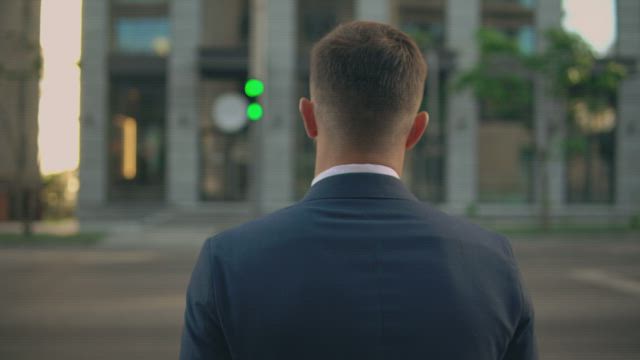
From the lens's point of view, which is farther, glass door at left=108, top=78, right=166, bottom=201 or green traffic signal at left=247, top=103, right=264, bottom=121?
glass door at left=108, top=78, right=166, bottom=201

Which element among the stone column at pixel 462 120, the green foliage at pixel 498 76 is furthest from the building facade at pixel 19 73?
the stone column at pixel 462 120

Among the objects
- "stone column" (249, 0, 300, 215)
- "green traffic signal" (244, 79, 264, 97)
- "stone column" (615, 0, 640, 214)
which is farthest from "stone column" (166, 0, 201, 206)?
"stone column" (615, 0, 640, 214)

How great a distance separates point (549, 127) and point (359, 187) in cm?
2076

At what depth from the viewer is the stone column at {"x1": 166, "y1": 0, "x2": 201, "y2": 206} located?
23078mm

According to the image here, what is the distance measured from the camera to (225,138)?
23719mm

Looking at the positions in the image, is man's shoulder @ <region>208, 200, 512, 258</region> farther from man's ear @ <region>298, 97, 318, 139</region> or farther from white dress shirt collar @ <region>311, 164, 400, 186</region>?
man's ear @ <region>298, 97, 318, 139</region>

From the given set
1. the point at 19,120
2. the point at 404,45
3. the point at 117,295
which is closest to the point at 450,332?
the point at 404,45

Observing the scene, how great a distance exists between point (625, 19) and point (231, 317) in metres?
24.9

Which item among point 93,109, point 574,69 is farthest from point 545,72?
point 93,109

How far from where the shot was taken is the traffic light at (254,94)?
11.4 m

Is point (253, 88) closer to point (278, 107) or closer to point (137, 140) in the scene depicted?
point (278, 107)

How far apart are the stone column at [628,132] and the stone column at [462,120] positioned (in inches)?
216

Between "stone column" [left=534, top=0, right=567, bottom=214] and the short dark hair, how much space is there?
20.0m

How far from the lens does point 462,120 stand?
23.1 m
